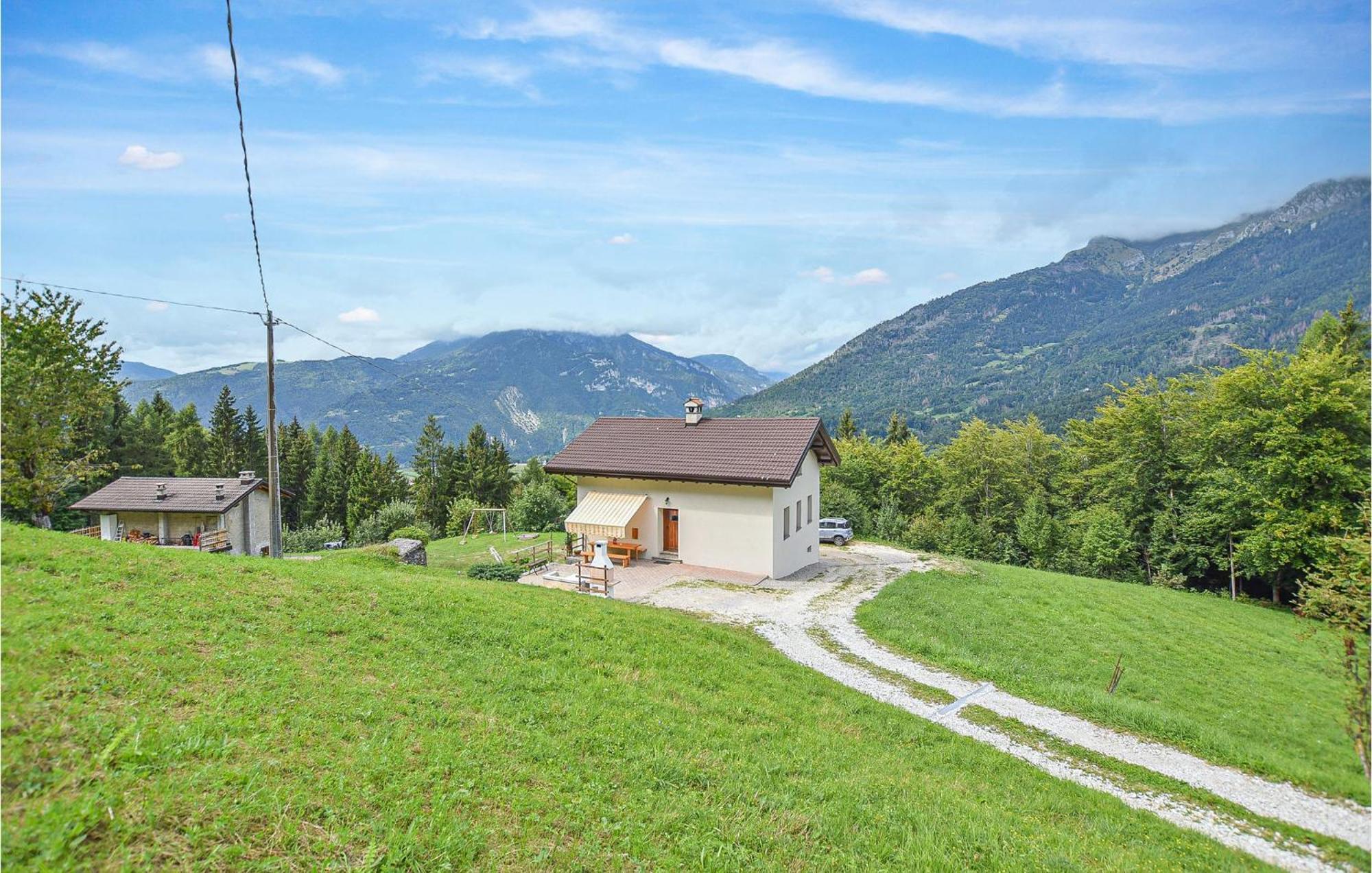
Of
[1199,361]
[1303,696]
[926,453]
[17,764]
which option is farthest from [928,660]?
[1199,361]

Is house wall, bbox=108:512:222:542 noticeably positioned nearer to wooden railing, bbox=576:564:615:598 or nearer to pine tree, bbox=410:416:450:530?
wooden railing, bbox=576:564:615:598

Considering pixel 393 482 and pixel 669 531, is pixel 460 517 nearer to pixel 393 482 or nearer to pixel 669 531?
pixel 393 482

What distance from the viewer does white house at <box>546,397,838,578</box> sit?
60.3 ft

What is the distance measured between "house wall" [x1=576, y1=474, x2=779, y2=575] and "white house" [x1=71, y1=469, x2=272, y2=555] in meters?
16.7

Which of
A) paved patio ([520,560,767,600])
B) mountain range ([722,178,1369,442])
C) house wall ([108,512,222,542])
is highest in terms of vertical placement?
mountain range ([722,178,1369,442])

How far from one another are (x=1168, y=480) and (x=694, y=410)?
24.3 metres

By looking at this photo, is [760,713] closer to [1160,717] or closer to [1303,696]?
[1160,717]

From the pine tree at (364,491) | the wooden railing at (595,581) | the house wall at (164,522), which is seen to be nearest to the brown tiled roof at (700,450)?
the wooden railing at (595,581)

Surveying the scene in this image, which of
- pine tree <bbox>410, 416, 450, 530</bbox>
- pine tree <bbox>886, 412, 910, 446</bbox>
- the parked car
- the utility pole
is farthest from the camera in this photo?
pine tree <bbox>410, 416, 450, 530</bbox>

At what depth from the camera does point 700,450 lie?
20.0 meters

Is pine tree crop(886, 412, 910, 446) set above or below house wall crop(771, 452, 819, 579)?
above

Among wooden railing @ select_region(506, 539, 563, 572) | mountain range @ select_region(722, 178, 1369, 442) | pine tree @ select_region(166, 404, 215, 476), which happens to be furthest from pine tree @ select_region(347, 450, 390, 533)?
mountain range @ select_region(722, 178, 1369, 442)

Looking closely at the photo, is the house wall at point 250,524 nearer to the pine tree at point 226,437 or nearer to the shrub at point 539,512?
the shrub at point 539,512

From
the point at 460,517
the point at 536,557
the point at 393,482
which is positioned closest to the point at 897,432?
the point at 460,517
